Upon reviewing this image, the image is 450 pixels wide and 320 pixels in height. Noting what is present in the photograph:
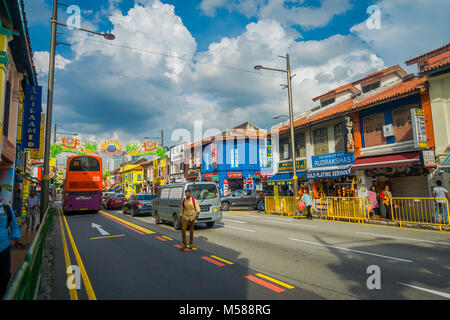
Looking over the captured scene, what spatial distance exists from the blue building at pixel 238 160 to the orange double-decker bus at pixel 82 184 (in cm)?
1541

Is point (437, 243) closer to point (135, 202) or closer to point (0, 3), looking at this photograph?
point (0, 3)

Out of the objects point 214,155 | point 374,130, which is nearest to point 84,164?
point 214,155

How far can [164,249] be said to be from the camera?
845 cm

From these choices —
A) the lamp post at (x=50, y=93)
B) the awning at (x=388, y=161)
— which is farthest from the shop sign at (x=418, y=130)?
the lamp post at (x=50, y=93)

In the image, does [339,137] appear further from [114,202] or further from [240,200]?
[114,202]

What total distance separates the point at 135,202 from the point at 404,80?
66.4 feet

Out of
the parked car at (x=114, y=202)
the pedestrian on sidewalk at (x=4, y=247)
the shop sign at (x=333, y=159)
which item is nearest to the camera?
the pedestrian on sidewalk at (x=4, y=247)

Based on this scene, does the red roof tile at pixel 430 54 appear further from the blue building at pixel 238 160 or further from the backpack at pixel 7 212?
the backpack at pixel 7 212

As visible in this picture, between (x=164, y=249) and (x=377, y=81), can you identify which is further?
(x=377, y=81)

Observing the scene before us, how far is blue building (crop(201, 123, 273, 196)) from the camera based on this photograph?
1356 inches

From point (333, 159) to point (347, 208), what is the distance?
18.2 ft

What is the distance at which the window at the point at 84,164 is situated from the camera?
69.4 feet

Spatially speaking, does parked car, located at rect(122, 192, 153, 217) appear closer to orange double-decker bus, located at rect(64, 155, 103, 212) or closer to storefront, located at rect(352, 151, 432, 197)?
Answer: orange double-decker bus, located at rect(64, 155, 103, 212)

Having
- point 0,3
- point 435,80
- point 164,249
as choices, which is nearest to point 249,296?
point 164,249
